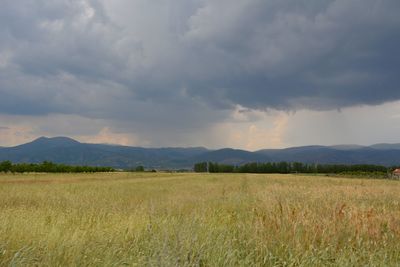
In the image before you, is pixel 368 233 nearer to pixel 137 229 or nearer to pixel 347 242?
pixel 347 242

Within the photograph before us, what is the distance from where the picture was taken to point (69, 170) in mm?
130375

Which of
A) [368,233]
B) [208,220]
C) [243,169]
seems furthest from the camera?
[243,169]

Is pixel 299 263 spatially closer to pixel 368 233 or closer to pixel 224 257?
pixel 224 257

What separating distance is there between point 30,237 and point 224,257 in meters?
3.63

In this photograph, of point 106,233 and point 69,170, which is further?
point 69,170

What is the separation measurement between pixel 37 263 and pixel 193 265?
2.11 m

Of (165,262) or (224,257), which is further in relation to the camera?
(224,257)

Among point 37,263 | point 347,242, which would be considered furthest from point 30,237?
point 347,242

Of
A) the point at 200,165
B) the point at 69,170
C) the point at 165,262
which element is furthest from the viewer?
the point at 200,165

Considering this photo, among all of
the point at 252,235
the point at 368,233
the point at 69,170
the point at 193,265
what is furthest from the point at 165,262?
the point at 69,170

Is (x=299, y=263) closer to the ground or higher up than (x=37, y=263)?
closer to the ground

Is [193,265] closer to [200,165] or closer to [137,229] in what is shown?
[137,229]

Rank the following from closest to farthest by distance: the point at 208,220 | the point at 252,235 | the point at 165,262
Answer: the point at 165,262
the point at 252,235
the point at 208,220

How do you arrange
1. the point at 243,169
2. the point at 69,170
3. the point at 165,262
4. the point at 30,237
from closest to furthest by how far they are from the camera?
the point at 165,262 < the point at 30,237 < the point at 69,170 < the point at 243,169
